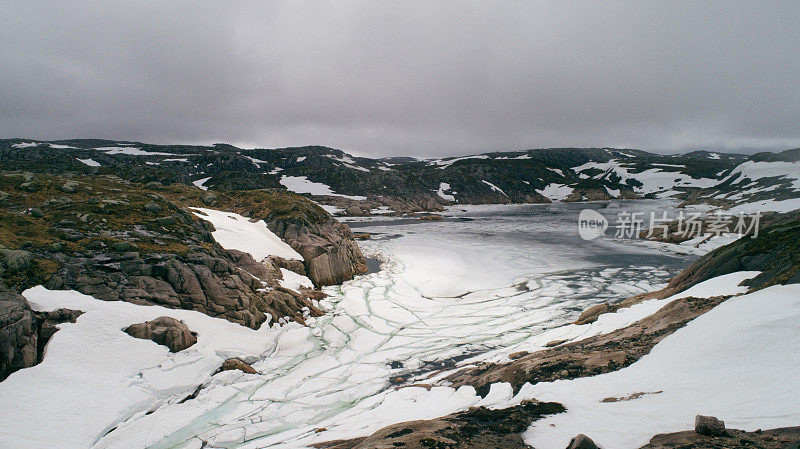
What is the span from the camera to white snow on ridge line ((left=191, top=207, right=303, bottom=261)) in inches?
907

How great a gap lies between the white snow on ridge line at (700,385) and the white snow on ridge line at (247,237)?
67.0 ft

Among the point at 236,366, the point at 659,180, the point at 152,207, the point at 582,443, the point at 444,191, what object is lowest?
the point at 236,366

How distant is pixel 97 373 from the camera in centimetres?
1048

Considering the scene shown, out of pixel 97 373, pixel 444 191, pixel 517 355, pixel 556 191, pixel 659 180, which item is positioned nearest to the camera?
pixel 97 373

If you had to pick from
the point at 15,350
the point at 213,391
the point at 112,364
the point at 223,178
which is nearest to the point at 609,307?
the point at 213,391

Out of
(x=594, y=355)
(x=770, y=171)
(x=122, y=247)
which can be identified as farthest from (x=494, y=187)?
(x=594, y=355)

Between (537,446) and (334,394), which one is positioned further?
(334,394)

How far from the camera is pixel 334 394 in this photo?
39.1 ft

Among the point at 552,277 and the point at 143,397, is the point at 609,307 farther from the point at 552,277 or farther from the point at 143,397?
the point at 143,397

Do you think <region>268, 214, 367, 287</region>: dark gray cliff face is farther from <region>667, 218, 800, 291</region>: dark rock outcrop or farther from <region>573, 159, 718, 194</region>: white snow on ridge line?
<region>573, 159, 718, 194</region>: white snow on ridge line

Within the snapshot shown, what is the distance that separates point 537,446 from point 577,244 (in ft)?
149

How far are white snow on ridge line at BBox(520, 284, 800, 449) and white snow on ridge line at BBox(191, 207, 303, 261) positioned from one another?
20422 millimetres

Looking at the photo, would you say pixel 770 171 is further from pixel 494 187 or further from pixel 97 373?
pixel 97 373

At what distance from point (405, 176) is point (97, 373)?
448 feet
